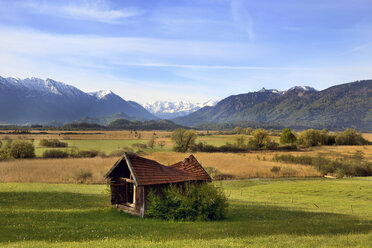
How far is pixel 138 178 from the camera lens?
2047cm

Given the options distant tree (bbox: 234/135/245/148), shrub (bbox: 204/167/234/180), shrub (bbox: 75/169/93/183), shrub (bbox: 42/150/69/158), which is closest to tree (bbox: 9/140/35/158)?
shrub (bbox: 42/150/69/158)

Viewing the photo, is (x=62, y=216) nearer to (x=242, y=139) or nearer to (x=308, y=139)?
(x=242, y=139)

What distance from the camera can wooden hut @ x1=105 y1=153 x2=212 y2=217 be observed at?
20828 millimetres

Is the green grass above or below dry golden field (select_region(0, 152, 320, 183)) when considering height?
above

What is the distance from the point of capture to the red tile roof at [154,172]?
68.3 feet

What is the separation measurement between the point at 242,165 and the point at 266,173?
306 inches

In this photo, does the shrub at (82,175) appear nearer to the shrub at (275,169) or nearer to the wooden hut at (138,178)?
the wooden hut at (138,178)

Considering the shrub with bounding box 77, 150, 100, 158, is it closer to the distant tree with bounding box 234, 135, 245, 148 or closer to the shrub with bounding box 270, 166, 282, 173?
the shrub with bounding box 270, 166, 282, 173

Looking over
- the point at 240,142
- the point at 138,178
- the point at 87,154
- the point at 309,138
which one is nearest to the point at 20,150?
the point at 87,154

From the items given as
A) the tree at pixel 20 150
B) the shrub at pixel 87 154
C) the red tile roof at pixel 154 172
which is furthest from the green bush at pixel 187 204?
the shrub at pixel 87 154

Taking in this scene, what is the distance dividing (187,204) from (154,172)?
3.81 m

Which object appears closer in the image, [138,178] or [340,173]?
[138,178]

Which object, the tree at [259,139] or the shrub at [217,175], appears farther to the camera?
the tree at [259,139]

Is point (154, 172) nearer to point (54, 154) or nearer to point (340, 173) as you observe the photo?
point (340, 173)
